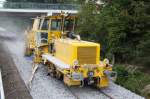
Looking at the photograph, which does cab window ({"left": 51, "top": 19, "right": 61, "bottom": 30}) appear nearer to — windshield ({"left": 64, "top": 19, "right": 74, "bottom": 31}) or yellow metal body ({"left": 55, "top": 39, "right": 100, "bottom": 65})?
A: windshield ({"left": 64, "top": 19, "right": 74, "bottom": 31})

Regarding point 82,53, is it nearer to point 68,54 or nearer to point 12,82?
point 68,54

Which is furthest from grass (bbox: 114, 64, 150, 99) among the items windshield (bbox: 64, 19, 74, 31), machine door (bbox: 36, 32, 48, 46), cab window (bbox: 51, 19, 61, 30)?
machine door (bbox: 36, 32, 48, 46)

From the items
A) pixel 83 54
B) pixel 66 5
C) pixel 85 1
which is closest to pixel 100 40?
pixel 85 1

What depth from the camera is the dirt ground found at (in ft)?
47.7

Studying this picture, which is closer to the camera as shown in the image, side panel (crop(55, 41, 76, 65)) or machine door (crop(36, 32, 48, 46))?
side panel (crop(55, 41, 76, 65))

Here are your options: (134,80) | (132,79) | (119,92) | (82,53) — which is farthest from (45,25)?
(119,92)

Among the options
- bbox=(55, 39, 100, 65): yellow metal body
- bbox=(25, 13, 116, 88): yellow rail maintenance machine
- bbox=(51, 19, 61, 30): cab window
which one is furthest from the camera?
bbox=(51, 19, 61, 30): cab window

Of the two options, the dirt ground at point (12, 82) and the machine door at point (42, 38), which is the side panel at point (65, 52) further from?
the dirt ground at point (12, 82)

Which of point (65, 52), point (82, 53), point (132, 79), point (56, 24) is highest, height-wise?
point (56, 24)

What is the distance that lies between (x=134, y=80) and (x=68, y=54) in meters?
3.11

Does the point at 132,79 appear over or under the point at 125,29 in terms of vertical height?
under

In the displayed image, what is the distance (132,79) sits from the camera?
16906 mm

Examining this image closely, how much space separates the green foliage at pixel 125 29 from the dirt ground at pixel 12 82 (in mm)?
5404

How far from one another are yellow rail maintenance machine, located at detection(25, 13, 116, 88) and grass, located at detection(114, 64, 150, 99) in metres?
1.10
